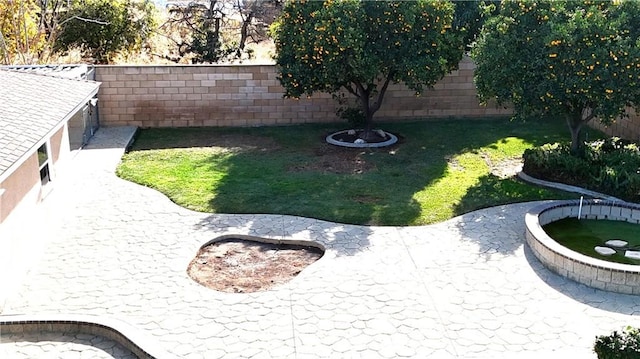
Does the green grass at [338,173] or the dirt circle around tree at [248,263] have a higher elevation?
the green grass at [338,173]

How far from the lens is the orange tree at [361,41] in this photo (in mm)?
15688

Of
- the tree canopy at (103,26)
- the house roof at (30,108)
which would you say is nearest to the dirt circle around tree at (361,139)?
the house roof at (30,108)

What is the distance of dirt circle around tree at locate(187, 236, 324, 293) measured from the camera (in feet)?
32.4

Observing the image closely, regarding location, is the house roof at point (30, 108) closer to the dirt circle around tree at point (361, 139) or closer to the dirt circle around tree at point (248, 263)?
the dirt circle around tree at point (248, 263)

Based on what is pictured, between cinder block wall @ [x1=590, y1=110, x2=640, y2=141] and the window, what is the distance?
44.6ft

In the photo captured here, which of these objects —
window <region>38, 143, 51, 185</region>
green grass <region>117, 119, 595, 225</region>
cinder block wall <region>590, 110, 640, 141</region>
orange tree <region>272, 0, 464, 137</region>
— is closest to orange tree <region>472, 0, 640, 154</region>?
green grass <region>117, 119, 595, 225</region>

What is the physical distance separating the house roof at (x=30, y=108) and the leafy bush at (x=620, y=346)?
289 inches

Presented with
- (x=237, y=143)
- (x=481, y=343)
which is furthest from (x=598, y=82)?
(x=237, y=143)

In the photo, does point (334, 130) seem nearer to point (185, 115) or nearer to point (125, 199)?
point (185, 115)

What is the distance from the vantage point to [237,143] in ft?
58.5

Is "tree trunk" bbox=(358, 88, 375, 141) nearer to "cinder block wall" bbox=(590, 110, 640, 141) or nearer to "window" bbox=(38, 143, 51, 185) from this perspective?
"cinder block wall" bbox=(590, 110, 640, 141)

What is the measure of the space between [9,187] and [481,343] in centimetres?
714

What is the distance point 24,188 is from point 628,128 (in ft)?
48.6

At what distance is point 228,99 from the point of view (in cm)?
1947
